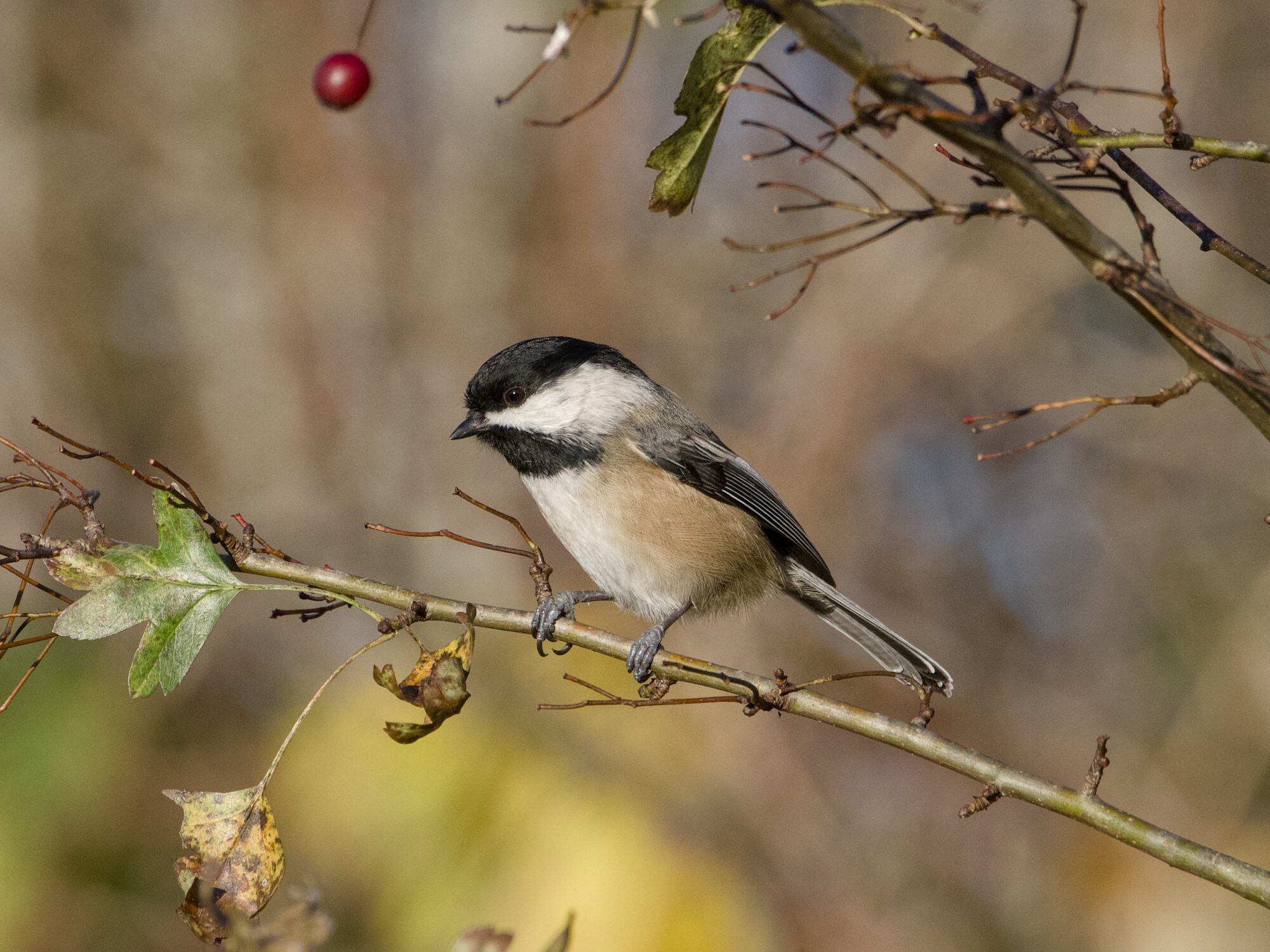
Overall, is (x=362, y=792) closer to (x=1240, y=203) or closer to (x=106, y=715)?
(x=106, y=715)

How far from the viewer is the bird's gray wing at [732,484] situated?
2.71 meters

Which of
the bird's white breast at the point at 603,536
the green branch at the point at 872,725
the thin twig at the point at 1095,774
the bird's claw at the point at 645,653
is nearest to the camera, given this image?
the green branch at the point at 872,725

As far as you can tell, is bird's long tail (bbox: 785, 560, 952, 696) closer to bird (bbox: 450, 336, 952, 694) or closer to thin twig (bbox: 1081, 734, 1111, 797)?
bird (bbox: 450, 336, 952, 694)

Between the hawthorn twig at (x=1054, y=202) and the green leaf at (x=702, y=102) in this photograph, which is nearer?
the hawthorn twig at (x=1054, y=202)

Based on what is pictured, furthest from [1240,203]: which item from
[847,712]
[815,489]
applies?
[847,712]

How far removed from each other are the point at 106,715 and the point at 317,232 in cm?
259

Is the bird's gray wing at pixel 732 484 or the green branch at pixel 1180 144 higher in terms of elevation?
the green branch at pixel 1180 144

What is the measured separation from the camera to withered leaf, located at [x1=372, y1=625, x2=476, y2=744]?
50.7 inches

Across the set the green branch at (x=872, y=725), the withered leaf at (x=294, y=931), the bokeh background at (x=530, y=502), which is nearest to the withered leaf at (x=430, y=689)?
the green branch at (x=872, y=725)

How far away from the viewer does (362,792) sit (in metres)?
3.54

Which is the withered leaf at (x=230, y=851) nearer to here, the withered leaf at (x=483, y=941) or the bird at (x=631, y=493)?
the withered leaf at (x=483, y=941)

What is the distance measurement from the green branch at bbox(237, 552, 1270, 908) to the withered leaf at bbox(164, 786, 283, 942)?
330mm

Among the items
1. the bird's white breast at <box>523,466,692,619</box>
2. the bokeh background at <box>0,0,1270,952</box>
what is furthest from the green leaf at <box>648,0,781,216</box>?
the bokeh background at <box>0,0,1270,952</box>

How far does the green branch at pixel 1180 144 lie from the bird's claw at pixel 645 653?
3.38ft
